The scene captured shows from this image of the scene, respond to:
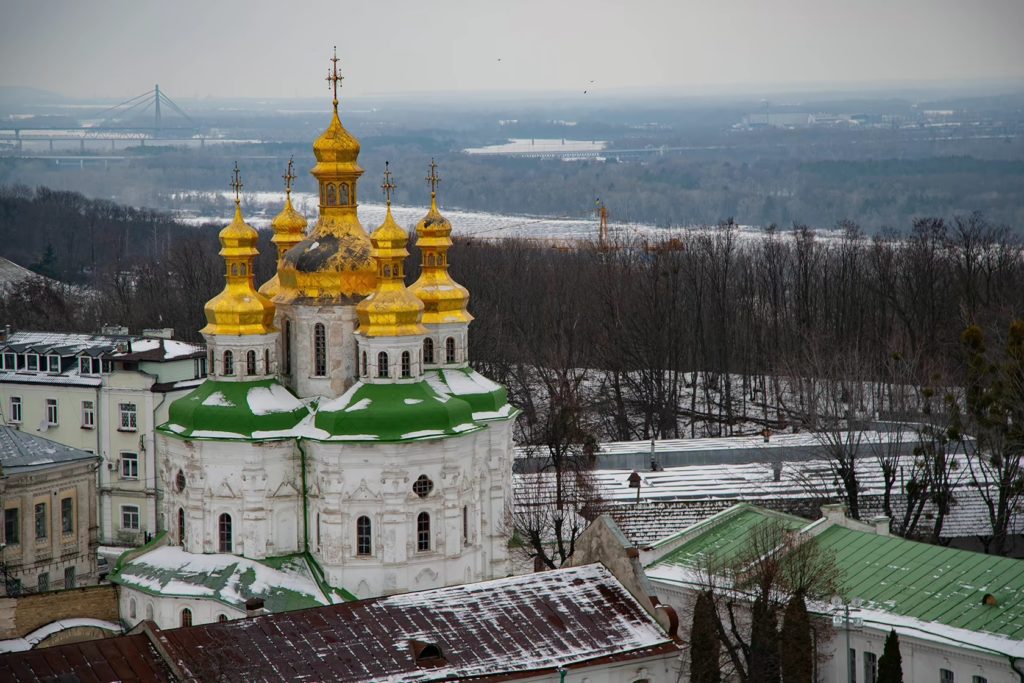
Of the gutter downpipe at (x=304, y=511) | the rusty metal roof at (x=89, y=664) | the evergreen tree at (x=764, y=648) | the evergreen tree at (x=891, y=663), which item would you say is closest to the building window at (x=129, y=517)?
the gutter downpipe at (x=304, y=511)

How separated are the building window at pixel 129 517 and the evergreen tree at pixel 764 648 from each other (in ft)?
73.1

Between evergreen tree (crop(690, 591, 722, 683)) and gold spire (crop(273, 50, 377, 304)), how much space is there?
35.1ft

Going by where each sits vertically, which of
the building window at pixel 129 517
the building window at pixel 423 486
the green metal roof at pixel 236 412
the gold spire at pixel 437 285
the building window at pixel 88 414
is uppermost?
the gold spire at pixel 437 285

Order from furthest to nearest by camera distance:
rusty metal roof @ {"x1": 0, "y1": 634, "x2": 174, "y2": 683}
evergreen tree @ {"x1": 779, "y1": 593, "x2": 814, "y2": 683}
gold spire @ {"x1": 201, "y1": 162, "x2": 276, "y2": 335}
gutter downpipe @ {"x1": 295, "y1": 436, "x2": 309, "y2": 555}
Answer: gold spire @ {"x1": 201, "y1": 162, "x2": 276, "y2": 335}
gutter downpipe @ {"x1": 295, "y1": 436, "x2": 309, "y2": 555}
evergreen tree @ {"x1": 779, "y1": 593, "x2": 814, "y2": 683}
rusty metal roof @ {"x1": 0, "y1": 634, "x2": 174, "y2": 683}

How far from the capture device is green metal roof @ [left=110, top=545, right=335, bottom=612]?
36750mm

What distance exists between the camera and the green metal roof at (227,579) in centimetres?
3675

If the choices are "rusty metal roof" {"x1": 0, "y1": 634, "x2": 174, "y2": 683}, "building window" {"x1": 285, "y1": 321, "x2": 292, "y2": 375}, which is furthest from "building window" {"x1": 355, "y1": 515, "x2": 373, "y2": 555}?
"rusty metal roof" {"x1": 0, "y1": 634, "x2": 174, "y2": 683}

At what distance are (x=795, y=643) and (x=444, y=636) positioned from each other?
5810mm

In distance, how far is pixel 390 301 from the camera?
38.3 m

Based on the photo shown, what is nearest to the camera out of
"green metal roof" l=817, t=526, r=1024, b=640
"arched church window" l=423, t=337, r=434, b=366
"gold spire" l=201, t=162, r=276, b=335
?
"green metal roof" l=817, t=526, r=1024, b=640

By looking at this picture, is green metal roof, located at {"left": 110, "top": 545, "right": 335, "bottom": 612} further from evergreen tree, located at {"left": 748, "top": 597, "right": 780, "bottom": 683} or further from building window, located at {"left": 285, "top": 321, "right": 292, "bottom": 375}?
evergreen tree, located at {"left": 748, "top": 597, "right": 780, "bottom": 683}

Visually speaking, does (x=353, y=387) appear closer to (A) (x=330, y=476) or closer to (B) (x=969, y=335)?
(A) (x=330, y=476)

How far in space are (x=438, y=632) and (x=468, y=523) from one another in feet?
23.4

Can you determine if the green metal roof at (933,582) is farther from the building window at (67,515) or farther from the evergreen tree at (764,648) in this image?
the building window at (67,515)
